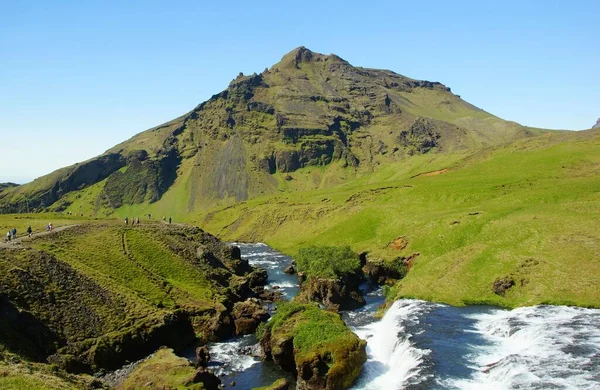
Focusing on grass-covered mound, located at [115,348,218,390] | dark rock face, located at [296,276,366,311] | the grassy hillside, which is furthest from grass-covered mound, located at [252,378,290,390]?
the grassy hillside

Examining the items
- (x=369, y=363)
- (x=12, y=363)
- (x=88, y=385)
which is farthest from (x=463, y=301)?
(x=12, y=363)

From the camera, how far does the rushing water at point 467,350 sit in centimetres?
4422

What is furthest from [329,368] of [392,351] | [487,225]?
[487,225]

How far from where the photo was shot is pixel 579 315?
199 ft

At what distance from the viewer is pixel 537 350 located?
4925 centimetres

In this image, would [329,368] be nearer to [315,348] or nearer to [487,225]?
[315,348]

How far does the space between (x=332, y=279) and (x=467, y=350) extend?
33.4 metres

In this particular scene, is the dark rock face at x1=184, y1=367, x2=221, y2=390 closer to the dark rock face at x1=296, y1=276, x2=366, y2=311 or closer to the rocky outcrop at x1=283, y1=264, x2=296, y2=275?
the dark rock face at x1=296, y1=276, x2=366, y2=311

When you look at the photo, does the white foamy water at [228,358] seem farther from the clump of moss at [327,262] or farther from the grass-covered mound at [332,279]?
the clump of moss at [327,262]

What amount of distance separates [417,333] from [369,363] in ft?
29.0

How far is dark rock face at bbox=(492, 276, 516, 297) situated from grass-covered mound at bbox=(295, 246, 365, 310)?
894 inches

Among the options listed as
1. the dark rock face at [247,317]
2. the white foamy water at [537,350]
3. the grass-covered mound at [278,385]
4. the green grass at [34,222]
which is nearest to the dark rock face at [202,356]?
the dark rock face at [247,317]

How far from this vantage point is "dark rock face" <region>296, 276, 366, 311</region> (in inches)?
3182

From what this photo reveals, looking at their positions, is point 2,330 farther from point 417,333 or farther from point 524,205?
point 524,205
